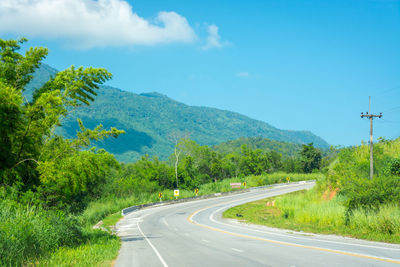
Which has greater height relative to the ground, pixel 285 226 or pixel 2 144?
pixel 2 144

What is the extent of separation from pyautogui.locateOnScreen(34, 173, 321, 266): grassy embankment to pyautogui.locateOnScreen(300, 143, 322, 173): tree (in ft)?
61.9

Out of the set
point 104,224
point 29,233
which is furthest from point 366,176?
point 29,233

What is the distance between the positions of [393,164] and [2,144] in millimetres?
24089

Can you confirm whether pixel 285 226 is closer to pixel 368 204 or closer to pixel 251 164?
pixel 368 204

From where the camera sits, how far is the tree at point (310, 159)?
9275cm

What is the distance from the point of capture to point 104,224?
1110 inches

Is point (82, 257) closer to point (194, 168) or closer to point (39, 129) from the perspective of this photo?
point (39, 129)

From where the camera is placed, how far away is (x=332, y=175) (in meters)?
33.6

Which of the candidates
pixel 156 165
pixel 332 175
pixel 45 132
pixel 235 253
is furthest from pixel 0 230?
pixel 156 165

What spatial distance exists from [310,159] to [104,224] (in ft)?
244

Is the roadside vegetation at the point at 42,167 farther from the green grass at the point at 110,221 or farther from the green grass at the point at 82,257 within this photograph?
the green grass at the point at 110,221

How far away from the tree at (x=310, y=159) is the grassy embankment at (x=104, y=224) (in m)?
18.9

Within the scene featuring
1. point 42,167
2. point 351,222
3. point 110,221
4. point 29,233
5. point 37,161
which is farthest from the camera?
point 110,221

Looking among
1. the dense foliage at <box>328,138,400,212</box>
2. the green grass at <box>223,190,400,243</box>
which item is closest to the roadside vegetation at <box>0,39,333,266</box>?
the green grass at <box>223,190,400,243</box>
